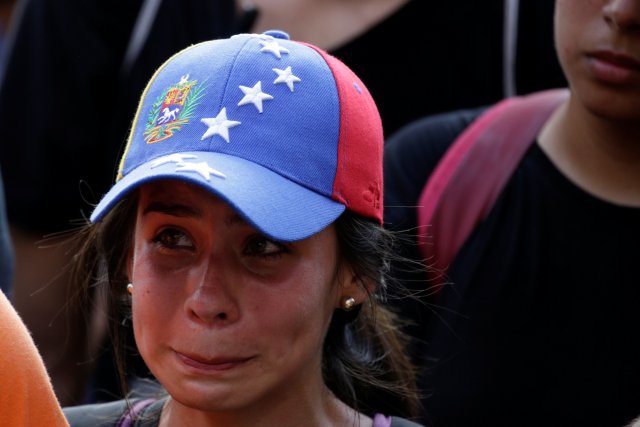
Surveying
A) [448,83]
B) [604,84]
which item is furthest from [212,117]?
[448,83]

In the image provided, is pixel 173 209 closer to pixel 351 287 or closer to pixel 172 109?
pixel 172 109

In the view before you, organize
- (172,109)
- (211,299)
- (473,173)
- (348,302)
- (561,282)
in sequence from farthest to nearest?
(473,173) → (561,282) → (348,302) → (172,109) → (211,299)

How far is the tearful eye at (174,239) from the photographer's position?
7.75ft

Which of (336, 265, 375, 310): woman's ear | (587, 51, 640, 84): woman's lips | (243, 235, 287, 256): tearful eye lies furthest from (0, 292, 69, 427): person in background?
(587, 51, 640, 84): woman's lips

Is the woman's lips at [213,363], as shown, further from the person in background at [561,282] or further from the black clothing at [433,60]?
the black clothing at [433,60]

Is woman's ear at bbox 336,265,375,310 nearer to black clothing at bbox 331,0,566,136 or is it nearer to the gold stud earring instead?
the gold stud earring

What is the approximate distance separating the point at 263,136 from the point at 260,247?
0.64 feet

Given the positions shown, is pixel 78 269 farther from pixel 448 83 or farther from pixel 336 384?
pixel 448 83

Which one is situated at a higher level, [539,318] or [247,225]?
[247,225]

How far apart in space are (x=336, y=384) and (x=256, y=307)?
1.60 feet

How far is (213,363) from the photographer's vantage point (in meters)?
2.31

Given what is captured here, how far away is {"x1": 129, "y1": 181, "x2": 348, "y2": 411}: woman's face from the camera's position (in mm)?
2297

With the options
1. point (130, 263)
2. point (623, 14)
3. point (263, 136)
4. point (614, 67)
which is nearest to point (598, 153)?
point (614, 67)

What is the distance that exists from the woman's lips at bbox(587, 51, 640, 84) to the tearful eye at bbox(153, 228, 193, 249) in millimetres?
1111
